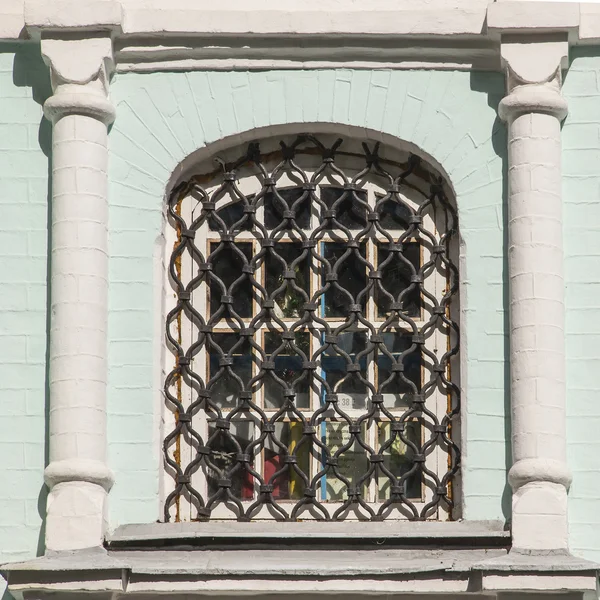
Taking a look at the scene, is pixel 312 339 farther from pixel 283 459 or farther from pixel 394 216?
pixel 394 216

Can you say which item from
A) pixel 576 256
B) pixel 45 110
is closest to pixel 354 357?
pixel 576 256

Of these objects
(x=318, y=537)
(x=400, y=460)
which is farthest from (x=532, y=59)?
(x=318, y=537)

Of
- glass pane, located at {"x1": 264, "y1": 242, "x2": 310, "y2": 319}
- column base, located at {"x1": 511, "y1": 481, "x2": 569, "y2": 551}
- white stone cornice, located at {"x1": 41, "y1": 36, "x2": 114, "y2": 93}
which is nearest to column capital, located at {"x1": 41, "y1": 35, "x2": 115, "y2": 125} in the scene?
white stone cornice, located at {"x1": 41, "y1": 36, "x2": 114, "y2": 93}

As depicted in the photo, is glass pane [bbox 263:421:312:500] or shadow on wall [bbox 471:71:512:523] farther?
glass pane [bbox 263:421:312:500]

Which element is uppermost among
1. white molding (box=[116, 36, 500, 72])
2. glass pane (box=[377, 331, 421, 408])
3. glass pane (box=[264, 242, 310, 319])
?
white molding (box=[116, 36, 500, 72])

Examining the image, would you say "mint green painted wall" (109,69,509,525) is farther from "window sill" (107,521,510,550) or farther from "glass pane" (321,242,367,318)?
"glass pane" (321,242,367,318)

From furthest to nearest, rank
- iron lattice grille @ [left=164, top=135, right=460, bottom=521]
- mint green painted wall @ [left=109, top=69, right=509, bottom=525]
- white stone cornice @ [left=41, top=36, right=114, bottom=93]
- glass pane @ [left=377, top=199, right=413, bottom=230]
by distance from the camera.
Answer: glass pane @ [left=377, top=199, right=413, bottom=230]
white stone cornice @ [left=41, top=36, right=114, bottom=93]
iron lattice grille @ [left=164, top=135, right=460, bottom=521]
mint green painted wall @ [left=109, top=69, right=509, bottom=525]

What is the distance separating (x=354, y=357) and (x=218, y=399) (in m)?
0.68

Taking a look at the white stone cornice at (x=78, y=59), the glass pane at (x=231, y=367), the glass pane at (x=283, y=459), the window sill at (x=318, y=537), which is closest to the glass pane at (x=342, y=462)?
the glass pane at (x=283, y=459)

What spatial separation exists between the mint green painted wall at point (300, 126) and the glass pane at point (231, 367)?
0.33 meters

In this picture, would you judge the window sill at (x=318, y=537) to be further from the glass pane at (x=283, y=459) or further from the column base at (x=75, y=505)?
the glass pane at (x=283, y=459)

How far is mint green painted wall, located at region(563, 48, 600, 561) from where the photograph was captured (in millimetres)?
9547

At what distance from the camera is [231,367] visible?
9953 mm

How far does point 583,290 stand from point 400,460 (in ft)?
3.89
